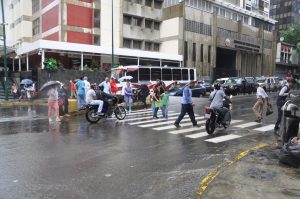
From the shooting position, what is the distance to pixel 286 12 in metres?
116

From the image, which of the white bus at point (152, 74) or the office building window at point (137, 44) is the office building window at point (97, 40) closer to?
the office building window at point (137, 44)

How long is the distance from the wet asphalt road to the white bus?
16.2 m

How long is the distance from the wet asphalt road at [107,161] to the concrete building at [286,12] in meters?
116

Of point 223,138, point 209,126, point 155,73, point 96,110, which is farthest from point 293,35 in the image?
point 223,138

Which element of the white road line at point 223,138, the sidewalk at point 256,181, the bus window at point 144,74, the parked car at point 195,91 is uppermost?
the bus window at point 144,74

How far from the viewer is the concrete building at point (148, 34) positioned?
41.1m

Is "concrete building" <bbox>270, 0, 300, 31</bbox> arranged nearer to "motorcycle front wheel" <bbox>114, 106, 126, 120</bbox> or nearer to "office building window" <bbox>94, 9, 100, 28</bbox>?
"office building window" <bbox>94, 9, 100, 28</bbox>

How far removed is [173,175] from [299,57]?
8370 centimetres

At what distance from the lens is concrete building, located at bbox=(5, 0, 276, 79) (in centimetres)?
4106

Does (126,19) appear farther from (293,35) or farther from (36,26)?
(293,35)

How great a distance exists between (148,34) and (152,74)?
22743 mm

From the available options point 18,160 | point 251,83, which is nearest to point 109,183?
point 18,160

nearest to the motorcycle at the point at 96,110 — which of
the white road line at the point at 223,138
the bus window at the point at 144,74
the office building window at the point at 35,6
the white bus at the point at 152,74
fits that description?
the white road line at the point at 223,138

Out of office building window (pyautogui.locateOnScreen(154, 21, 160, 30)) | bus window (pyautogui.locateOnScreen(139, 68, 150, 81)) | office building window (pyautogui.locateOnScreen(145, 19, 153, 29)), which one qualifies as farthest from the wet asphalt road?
office building window (pyautogui.locateOnScreen(154, 21, 160, 30))
